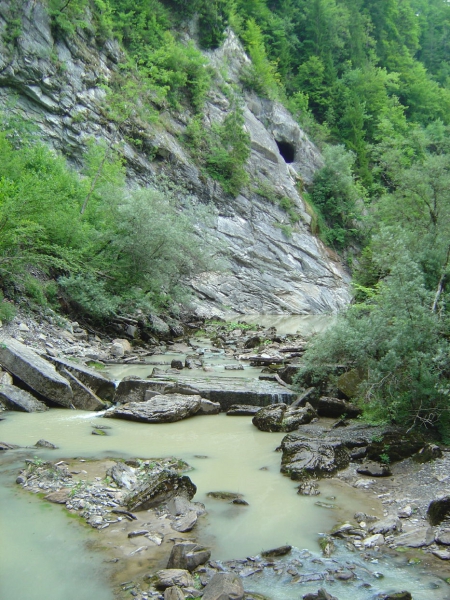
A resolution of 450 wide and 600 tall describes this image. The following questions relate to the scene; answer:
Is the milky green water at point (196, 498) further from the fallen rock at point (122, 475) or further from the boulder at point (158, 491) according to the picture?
the fallen rock at point (122, 475)

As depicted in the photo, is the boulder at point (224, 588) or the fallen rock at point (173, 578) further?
the fallen rock at point (173, 578)

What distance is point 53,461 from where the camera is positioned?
6.34m

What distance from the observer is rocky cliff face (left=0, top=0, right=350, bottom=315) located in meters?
26.5

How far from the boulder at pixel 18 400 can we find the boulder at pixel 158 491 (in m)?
4.06

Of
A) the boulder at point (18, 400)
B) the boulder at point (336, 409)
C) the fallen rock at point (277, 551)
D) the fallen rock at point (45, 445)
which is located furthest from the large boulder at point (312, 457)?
the boulder at point (18, 400)

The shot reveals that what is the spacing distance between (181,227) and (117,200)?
2.55 meters

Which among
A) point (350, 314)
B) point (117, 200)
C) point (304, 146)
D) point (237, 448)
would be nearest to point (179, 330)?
point (117, 200)

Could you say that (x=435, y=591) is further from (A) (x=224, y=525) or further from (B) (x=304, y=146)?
(B) (x=304, y=146)

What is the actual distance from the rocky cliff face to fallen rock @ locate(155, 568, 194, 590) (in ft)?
68.1

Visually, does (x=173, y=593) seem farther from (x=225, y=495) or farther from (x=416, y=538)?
(x=416, y=538)

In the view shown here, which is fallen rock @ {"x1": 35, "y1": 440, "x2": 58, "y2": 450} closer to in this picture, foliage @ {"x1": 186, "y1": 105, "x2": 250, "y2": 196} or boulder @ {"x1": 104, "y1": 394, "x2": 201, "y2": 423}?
boulder @ {"x1": 104, "y1": 394, "x2": 201, "y2": 423}

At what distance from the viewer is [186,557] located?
158 inches

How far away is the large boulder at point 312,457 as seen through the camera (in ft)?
20.8

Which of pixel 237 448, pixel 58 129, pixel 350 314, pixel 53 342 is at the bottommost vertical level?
pixel 53 342
